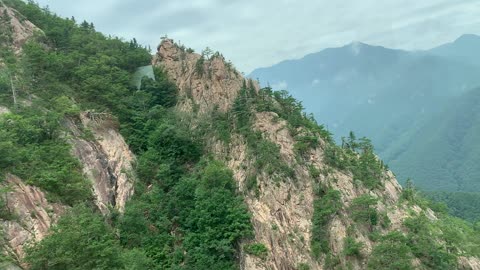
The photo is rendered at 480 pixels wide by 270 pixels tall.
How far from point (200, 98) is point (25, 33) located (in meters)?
19.2

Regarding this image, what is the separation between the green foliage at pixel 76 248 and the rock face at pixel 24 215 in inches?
55.8

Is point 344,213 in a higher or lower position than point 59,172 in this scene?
lower

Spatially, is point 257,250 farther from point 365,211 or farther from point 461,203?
point 461,203

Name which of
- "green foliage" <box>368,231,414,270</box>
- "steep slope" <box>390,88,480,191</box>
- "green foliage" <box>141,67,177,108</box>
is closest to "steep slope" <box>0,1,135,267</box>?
"green foliage" <box>141,67,177,108</box>

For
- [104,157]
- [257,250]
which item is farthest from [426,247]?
[104,157]

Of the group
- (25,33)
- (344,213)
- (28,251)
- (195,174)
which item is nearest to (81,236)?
(28,251)

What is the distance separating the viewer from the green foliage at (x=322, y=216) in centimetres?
2905

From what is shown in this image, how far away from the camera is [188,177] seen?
32219 millimetres

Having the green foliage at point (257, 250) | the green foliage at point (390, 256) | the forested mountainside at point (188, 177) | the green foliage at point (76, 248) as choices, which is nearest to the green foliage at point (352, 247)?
the forested mountainside at point (188, 177)

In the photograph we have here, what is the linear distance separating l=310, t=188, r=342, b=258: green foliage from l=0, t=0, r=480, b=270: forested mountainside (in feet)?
0.34

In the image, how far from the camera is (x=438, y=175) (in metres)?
166

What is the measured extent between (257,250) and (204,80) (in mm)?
18339

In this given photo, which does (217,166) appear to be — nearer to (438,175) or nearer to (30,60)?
(30,60)

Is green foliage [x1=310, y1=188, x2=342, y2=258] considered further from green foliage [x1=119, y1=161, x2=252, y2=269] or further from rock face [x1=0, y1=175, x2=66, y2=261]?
rock face [x1=0, y1=175, x2=66, y2=261]
